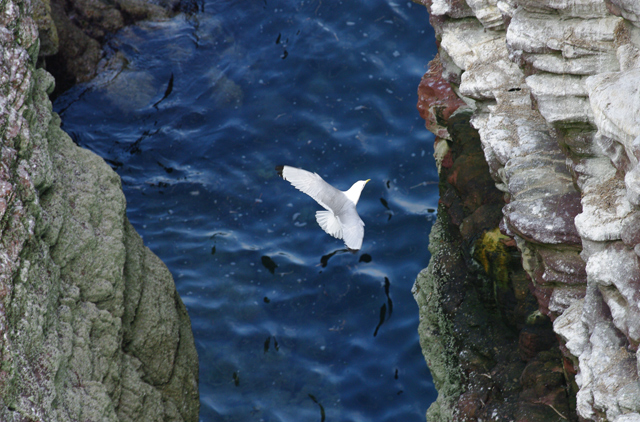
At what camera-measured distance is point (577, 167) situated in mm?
3646

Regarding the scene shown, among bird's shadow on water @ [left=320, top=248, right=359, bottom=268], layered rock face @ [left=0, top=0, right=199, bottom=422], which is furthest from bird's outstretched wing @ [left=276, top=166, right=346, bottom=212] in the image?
bird's shadow on water @ [left=320, top=248, right=359, bottom=268]

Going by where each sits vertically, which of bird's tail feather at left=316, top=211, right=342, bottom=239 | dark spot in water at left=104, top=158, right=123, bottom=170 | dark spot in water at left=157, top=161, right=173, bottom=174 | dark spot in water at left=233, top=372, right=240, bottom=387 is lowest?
dark spot in water at left=233, top=372, right=240, bottom=387

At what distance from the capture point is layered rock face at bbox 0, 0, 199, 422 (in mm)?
3555

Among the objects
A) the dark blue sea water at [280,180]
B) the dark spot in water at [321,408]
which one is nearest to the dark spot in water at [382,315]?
the dark blue sea water at [280,180]

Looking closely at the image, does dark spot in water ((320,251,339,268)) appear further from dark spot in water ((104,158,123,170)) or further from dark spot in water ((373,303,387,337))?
dark spot in water ((104,158,123,170))

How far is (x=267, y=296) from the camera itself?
7.18 meters

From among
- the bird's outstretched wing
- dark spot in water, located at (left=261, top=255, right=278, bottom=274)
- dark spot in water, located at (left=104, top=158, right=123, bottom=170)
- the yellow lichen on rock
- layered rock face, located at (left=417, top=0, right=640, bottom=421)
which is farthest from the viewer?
dark spot in water, located at (left=104, top=158, right=123, bottom=170)

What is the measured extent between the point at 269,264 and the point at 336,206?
8.04ft

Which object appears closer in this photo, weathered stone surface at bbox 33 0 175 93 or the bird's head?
the bird's head

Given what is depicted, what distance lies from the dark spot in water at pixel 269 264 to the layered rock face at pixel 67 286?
1.96 m

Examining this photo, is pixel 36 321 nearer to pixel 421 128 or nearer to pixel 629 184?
pixel 629 184

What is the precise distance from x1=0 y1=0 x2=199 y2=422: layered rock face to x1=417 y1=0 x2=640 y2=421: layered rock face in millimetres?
2785

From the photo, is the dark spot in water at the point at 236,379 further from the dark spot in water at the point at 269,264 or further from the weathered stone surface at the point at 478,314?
the weathered stone surface at the point at 478,314

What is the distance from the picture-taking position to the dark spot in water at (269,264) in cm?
740
